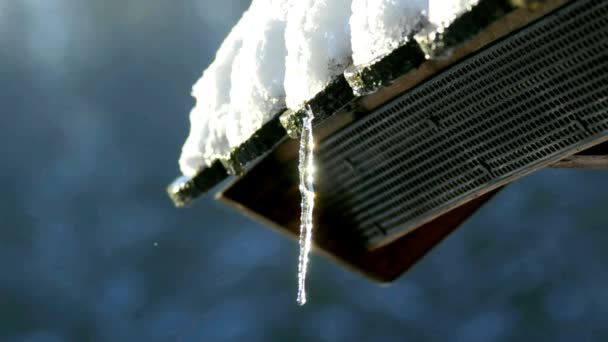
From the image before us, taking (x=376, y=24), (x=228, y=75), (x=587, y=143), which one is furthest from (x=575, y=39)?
(x=228, y=75)

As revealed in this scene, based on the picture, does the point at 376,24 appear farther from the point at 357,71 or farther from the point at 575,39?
the point at 575,39

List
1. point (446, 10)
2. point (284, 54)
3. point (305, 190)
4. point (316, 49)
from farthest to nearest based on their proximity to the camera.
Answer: point (305, 190) < point (284, 54) < point (316, 49) < point (446, 10)

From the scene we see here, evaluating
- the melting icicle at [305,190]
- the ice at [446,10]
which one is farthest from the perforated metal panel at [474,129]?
the ice at [446,10]

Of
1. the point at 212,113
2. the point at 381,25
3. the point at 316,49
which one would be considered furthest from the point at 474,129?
the point at 212,113

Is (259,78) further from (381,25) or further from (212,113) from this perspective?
(381,25)

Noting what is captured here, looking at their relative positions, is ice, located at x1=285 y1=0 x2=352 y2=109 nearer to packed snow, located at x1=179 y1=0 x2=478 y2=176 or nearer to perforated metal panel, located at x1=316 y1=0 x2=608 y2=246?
packed snow, located at x1=179 y1=0 x2=478 y2=176

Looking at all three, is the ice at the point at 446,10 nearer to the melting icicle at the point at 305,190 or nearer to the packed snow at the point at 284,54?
the packed snow at the point at 284,54
